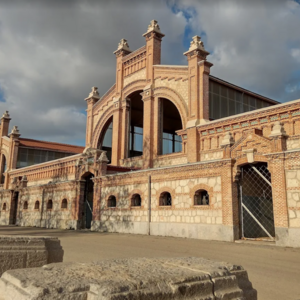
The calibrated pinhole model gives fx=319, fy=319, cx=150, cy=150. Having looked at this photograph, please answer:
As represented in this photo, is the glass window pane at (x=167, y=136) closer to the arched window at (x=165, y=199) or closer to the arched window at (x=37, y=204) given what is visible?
the arched window at (x=37, y=204)

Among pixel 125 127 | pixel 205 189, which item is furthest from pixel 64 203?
pixel 205 189

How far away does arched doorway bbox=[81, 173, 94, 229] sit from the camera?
21172mm

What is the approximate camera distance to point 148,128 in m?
23.5

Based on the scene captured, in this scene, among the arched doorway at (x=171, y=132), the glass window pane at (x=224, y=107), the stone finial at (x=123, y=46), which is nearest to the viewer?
the glass window pane at (x=224, y=107)

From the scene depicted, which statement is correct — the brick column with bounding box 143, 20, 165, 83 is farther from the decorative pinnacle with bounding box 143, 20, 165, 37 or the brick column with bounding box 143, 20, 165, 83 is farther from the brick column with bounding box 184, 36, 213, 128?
the brick column with bounding box 184, 36, 213, 128

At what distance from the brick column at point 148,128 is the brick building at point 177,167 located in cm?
7

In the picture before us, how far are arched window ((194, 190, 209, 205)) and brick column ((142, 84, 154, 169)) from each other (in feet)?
27.9

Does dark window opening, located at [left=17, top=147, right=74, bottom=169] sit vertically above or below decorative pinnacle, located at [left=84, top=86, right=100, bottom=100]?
below

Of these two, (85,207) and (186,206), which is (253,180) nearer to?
(186,206)

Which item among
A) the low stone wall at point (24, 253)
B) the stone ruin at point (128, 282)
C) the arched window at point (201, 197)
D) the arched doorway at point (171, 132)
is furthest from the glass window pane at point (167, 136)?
the stone ruin at point (128, 282)

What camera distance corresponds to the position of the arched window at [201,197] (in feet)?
48.2

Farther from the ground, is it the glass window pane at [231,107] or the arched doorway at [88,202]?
the glass window pane at [231,107]

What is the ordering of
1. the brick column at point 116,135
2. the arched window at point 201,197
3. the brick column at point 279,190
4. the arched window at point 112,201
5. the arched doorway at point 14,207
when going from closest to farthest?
the brick column at point 279,190
the arched window at point 201,197
the arched window at point 112,201
the brick column at point 116,135
the arched doorway at point 14,207

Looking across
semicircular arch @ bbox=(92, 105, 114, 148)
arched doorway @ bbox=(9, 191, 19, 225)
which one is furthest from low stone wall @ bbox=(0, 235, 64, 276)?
arched doorway @ bbox=(9, 191, 19, 225)
